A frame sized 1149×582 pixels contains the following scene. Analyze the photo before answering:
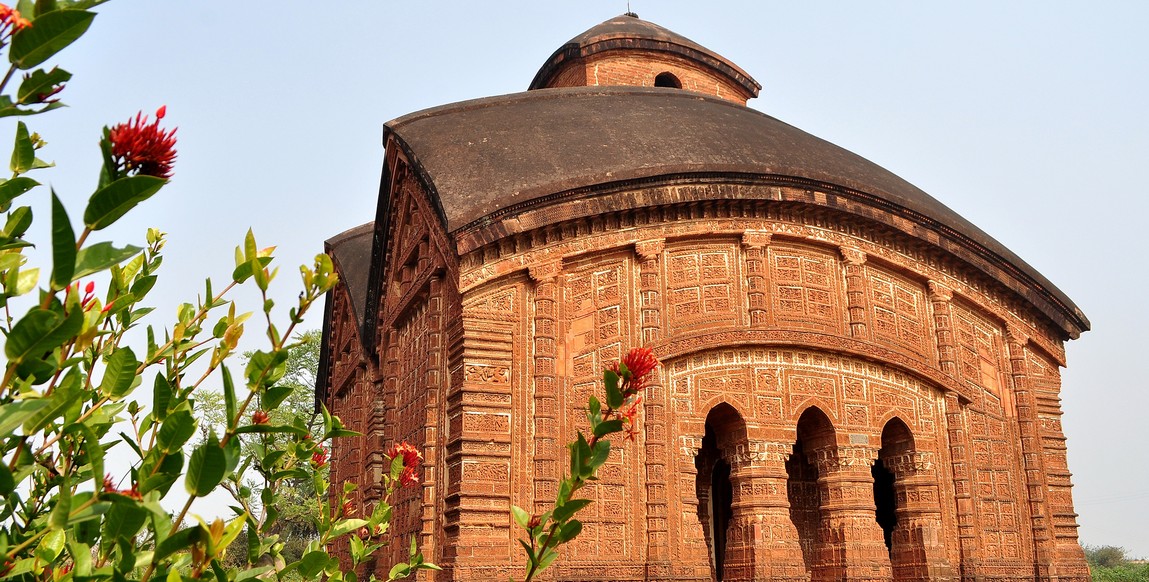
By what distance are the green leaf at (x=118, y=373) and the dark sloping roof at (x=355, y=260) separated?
13.0m

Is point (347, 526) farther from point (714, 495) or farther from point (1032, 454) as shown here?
point (1032, 454)

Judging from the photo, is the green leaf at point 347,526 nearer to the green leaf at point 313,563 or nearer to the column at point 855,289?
the green leaf at point 313,563

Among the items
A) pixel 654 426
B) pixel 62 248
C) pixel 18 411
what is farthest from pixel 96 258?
pixel 654 426

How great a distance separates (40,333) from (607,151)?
925 cm

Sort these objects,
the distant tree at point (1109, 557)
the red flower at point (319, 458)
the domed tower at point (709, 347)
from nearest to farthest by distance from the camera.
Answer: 1. the red flower at point (319, 458)
2. the domed tower at point (709, 347)
3. the distant tree at point (1109, 557)

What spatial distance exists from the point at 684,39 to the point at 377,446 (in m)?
9.63

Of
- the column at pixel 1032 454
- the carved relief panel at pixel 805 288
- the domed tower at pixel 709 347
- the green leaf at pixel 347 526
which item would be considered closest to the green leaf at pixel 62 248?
the green leaf at pixel 347 526

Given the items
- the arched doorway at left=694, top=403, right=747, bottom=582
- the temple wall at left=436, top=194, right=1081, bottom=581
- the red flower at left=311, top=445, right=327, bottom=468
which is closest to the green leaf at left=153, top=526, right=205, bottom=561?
the red flower at left=311, top=445, right=327, bottom=468

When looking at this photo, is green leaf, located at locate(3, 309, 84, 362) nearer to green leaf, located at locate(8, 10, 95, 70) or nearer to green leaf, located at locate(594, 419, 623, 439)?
green leaf, located at locate(8, 10, 95, 70)

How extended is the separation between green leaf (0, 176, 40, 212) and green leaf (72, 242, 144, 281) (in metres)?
0.19

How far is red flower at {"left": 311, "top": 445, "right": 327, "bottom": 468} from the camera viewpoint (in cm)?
232

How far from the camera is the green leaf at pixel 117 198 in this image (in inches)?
46.5

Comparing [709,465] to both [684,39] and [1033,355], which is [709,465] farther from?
[684,39]

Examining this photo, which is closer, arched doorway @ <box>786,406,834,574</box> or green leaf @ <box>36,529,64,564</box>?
green leaf @ <box>36,529,64,564</box>
